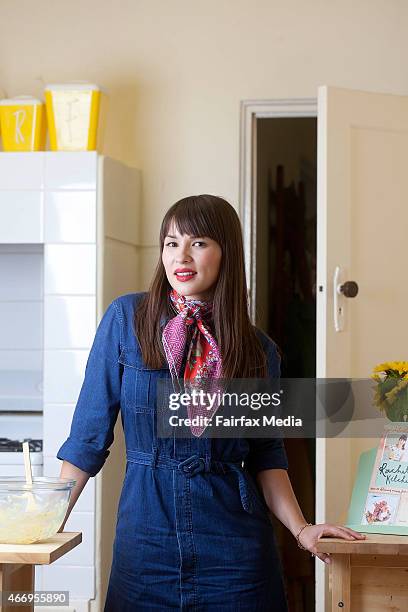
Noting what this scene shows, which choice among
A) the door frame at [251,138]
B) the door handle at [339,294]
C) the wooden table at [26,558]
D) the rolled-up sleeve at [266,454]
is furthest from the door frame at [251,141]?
the wooden table at [26,558]

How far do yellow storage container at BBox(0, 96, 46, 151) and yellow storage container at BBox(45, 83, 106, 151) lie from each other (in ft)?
0.30

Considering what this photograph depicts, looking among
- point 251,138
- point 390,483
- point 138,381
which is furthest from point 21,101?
point 390,483

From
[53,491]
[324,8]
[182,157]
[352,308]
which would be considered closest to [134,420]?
[53,491]

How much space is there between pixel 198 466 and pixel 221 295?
36 centimetres


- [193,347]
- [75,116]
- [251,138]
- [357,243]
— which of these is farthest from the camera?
[251,138]

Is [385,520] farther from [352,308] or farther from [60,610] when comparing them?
[60,610]

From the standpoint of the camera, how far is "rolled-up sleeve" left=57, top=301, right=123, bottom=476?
1917 mm

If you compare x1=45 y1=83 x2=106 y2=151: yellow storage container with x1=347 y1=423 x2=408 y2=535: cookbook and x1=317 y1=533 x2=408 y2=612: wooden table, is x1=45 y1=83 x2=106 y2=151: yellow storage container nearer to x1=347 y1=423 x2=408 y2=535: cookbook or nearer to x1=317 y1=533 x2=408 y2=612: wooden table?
x1=347 y1=423 x2=408 y2=535: cookbook

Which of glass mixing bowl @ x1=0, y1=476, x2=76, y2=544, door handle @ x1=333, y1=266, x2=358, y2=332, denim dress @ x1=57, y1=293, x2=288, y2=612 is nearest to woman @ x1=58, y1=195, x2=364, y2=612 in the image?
denim dress @ x1=57, y1=293, x2=288, y2=612

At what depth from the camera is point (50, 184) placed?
11.4ft

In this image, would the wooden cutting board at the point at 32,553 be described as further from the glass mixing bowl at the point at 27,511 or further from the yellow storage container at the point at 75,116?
the yellow storage container at the point at 75,116

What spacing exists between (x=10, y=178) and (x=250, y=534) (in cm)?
199

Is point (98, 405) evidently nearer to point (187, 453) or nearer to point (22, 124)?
point (187, 453)

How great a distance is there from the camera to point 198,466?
1.90 m
